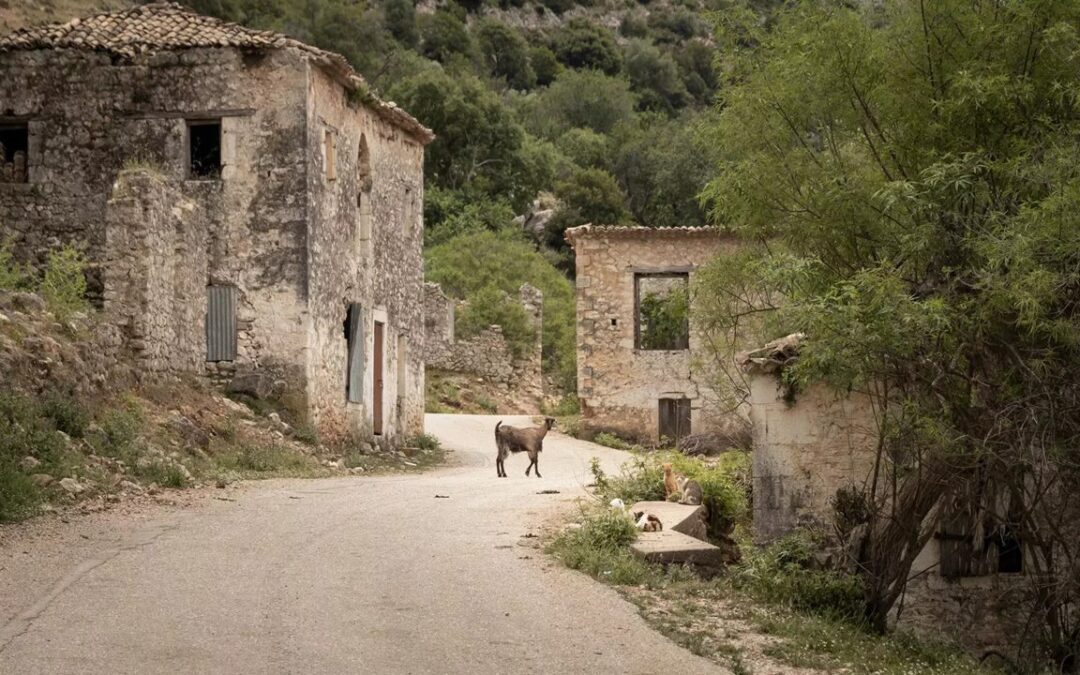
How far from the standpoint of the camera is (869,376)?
40.2 feet

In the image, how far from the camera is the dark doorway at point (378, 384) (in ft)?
86.5

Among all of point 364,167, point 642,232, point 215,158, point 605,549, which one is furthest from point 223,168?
point 605,549

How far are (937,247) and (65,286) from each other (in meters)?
11.1

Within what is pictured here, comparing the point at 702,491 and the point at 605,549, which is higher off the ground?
the point at 702,491

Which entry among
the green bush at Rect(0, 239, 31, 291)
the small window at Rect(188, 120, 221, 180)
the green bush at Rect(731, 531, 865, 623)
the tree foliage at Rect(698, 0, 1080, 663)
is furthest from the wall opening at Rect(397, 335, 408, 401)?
the green bush at Rect(731, 531, 865, 623)

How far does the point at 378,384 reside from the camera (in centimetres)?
2655

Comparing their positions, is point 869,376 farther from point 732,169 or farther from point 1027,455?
point 732,169

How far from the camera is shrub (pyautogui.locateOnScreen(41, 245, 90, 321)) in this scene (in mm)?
17188

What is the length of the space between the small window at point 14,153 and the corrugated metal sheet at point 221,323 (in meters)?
3.64

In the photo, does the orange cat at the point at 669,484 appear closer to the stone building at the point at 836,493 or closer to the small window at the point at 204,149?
the stone building at the point at 836,493

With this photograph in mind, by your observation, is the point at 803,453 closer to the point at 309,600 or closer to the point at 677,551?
the point at 677,551

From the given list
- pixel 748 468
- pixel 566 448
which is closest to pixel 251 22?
pixel 566 448

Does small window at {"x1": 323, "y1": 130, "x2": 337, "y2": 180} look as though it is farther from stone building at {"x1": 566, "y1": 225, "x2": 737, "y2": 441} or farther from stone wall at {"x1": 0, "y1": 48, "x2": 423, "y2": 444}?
stone building at {"x1": 566, "y1": 225, "x2": 737, "y2": 441}

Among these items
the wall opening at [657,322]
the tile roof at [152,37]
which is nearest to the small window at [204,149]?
the tile roof at [152,37]
